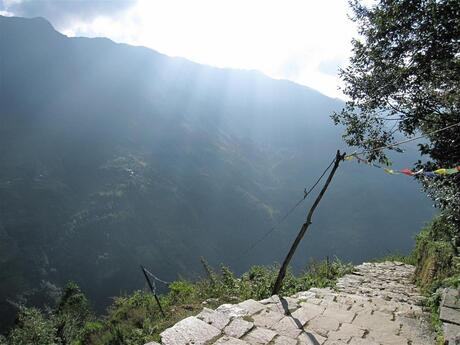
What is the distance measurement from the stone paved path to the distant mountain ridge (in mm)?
79953

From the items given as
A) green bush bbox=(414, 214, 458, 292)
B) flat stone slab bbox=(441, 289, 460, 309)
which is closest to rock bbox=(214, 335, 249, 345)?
flat stone slab bbox=(441, 289, 460, 309)

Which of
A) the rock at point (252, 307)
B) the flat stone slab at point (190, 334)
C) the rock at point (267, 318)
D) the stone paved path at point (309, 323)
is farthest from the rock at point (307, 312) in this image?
the flat stone slab at point (190, 334)

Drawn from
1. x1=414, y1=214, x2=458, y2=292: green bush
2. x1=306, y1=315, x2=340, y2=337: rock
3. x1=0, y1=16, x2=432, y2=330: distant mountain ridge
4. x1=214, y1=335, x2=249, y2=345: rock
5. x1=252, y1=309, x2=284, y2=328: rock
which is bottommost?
x1=0, y1=16, x2=432, y2=330: distant mountain ridge

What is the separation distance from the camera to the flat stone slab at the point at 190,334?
4.73m

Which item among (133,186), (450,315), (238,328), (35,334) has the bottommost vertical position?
(133,186)

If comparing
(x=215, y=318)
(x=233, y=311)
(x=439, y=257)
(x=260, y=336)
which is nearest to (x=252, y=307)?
(x=233, y=311)

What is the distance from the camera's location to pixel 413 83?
23.1 ft

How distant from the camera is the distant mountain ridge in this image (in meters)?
104

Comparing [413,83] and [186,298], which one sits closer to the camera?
[413,83]

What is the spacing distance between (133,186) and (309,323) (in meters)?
128

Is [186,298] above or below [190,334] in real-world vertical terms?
below

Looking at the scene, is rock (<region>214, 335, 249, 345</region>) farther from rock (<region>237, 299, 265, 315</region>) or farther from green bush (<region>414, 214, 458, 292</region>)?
green bush (<region>414, 214, 458, 292</region>)

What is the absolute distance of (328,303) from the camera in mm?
6516

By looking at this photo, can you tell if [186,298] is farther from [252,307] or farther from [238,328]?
[238,328]
